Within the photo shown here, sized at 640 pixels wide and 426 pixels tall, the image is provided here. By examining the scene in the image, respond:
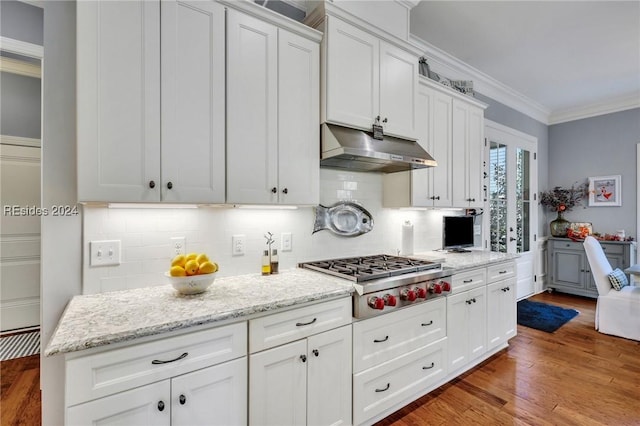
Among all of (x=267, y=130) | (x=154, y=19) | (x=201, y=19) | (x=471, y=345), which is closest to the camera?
(x=154, y=19)

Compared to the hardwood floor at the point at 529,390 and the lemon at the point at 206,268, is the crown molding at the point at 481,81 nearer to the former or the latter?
the lemon at the point at 206,268

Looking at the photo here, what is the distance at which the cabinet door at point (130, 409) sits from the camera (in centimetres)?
108

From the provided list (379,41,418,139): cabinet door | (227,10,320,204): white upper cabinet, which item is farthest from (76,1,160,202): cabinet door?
(379,41,418,139): cabinet door

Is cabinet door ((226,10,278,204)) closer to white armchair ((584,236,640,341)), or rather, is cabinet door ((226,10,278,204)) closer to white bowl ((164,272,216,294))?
white bowl ((164,272,216,294))

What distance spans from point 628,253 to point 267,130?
5365 millimetres

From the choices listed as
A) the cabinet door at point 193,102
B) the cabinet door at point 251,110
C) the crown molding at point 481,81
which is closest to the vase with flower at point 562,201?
the crown molding at point 481,81

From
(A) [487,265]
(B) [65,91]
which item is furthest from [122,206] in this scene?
(A) [487,265]

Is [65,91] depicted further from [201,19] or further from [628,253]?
[628,253]

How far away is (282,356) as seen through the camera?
1514mm

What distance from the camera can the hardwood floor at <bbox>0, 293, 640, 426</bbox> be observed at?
2037mm

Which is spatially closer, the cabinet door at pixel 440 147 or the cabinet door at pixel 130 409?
the cabinet door at pixel 130 409

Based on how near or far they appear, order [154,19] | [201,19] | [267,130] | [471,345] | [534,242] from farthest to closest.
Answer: [534,242]
[471,345]
[267,130]
[201,19]
[154,19]

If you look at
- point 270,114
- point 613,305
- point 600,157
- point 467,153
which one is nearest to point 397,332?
point 270,114

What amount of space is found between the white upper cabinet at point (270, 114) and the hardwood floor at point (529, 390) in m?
1.67
